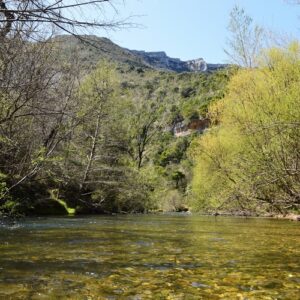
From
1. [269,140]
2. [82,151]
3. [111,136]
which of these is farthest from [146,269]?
[111,136]

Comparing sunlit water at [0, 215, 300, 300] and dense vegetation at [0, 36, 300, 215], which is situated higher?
dense vegetation at [0, 36, 300, 215]

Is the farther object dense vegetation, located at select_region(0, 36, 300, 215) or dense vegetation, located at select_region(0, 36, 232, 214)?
dense vegetation, located at select_region(0, 36, 232, 214)

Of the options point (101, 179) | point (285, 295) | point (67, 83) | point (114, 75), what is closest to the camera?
point (285, 295)

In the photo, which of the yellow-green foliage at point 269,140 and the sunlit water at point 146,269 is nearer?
the sunlit water at point 146,269

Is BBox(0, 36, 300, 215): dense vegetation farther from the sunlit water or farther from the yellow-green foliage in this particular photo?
the sunlit water

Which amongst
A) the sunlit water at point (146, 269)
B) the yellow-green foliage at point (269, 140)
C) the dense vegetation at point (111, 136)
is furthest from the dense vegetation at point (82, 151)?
the yellow-green foliage at point (269, 140)

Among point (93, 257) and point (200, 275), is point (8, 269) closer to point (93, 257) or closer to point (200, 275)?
point (93, 257)

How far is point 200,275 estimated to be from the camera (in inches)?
251

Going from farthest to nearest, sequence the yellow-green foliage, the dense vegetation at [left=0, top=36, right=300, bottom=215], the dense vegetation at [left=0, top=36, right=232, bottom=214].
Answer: the dense vegetation at [left=0, top=36, right=232, bottom=214]
the yellow-green foliage
the dense vegetation at [left=0, top=36, right=300, bottom=215]

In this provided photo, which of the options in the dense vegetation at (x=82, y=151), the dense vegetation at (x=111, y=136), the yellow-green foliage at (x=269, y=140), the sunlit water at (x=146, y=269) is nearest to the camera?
the sunlit water at (x=146, y=269)

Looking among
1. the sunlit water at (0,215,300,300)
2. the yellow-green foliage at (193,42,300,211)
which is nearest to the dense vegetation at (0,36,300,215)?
the yellow-green foliage at (193,42,300,211)

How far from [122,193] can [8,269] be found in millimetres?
22733

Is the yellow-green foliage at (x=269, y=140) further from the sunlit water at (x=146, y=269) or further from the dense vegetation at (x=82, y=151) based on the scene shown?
the dense vegetation at (x=82, y=151)

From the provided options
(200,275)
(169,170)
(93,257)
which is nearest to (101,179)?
(93,257)
